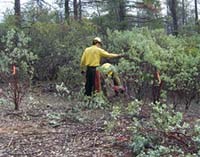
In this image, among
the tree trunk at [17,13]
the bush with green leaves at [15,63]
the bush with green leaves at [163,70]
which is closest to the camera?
the bush with green leaves at [163,70]

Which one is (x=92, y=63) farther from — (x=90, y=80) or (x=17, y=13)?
(x=17, y=13)

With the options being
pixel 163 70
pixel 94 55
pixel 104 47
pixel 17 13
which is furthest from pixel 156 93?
Result: pixel 17 13

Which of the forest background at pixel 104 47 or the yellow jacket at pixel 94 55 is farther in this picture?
the yellow jacket at pixel 94 55

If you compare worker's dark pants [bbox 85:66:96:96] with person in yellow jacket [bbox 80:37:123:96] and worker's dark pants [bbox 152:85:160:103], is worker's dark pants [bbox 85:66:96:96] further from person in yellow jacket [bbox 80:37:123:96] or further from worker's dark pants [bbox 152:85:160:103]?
worker's dark pants [bbox 152:85:160:103]

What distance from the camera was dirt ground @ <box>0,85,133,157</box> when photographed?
6.60 meters

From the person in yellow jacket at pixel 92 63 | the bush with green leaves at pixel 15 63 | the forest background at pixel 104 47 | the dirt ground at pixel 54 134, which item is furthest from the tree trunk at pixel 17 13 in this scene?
the dirt ground at pixel 54 134

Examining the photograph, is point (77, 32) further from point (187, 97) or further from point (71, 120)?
point (71, 120)

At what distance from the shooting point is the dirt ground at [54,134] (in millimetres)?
6602

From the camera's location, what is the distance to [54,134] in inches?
299

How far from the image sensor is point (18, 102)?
32.7 feet

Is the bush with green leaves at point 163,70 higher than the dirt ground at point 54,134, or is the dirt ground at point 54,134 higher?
the bush with green leaves at point 163,70

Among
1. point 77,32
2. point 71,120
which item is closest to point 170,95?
point 71,120

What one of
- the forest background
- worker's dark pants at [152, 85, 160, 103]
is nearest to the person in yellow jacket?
the forest background

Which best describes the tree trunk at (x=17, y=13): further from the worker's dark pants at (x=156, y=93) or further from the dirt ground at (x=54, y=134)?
the worker's dark pants at (x=156, y=93)
